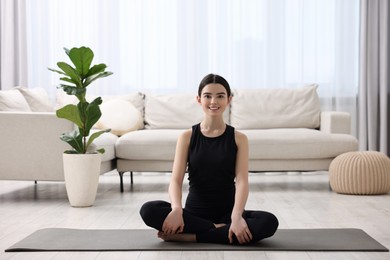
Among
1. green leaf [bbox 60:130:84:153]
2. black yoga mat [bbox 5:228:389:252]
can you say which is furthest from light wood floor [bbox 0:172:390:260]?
green leaf [bbox 60:130:84:153]

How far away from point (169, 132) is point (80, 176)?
116 centimetres

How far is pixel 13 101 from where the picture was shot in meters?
4.66

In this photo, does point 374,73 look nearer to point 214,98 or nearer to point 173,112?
point 173,112

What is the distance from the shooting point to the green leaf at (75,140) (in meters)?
4.05

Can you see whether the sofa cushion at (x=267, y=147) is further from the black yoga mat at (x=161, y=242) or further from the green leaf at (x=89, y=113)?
the black yoga mat at (x=161, y=242)

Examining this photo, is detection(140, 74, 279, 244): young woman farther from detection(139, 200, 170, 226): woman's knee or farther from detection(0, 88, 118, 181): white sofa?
detection(0, 88, 118, 181): white sofa

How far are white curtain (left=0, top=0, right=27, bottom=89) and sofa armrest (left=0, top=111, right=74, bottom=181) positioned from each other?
2259 millimetres

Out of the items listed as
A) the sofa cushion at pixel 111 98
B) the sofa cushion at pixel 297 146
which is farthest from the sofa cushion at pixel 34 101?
the sofa cushion at pixel 297 146

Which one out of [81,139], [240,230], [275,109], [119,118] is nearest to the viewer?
[240,230]

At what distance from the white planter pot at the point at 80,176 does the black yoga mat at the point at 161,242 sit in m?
0.95

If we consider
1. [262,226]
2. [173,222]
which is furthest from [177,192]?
[262,226]

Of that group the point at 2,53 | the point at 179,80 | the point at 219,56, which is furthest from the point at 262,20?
the point at 2,53

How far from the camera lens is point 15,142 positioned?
171 inches

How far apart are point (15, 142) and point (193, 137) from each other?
6.05 feet
